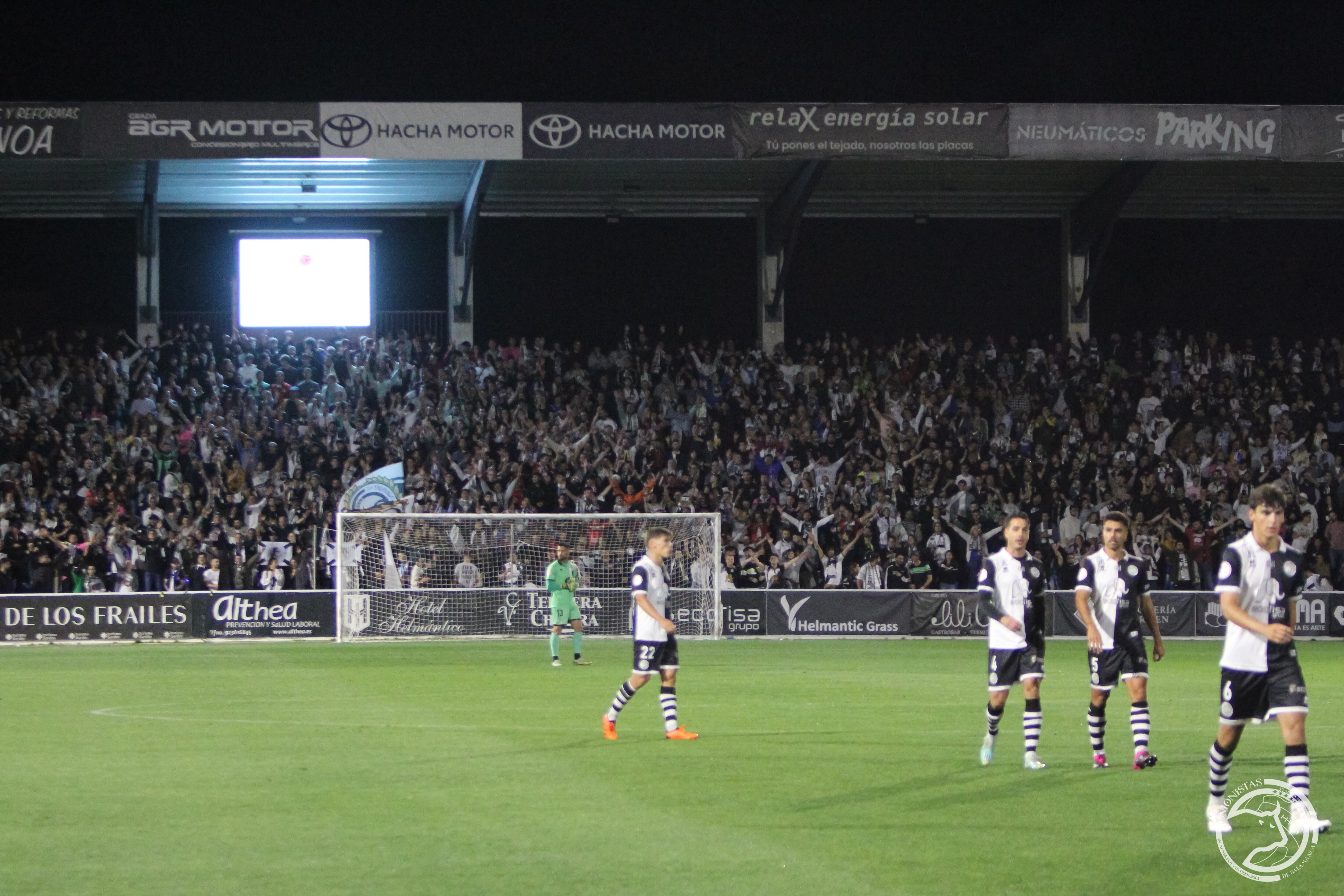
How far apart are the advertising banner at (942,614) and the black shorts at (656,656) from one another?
16043mm

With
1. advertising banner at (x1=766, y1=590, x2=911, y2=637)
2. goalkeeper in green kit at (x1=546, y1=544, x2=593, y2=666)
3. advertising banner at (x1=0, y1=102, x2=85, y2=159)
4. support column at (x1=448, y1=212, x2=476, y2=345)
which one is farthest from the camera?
support column at (x1=448, y1=212, x2=476, y2=345)

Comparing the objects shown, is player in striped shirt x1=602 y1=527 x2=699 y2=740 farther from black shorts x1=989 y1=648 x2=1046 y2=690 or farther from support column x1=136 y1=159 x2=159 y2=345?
support column x1=136 y1=159 x2=159 y2=345

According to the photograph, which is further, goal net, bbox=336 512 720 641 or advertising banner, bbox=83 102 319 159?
advertising banner, bbox=83 102 319 159

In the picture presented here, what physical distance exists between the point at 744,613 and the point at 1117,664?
17661mm

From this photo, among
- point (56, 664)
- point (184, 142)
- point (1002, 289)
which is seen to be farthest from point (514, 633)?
point (1002, 289)

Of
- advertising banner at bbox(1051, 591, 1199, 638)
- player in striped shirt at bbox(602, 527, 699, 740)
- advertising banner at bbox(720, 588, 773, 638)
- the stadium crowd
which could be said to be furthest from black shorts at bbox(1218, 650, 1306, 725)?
the stadium crowd

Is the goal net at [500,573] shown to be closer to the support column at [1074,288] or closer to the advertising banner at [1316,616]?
the advertising banner at [1316,616]

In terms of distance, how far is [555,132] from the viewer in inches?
1244

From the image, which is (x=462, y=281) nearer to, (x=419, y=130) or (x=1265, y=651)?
→ (x=419, y=130)

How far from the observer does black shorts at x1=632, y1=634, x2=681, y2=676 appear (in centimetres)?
1355

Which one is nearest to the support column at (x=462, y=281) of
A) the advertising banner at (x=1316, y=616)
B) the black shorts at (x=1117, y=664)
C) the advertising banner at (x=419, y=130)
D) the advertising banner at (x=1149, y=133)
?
the advertising banner at (x=419, y=130)

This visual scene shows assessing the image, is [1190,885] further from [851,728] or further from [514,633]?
[514,633]

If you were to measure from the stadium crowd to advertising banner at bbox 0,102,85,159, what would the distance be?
5033 millimetres

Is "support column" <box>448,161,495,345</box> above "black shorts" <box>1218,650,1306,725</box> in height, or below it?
above
